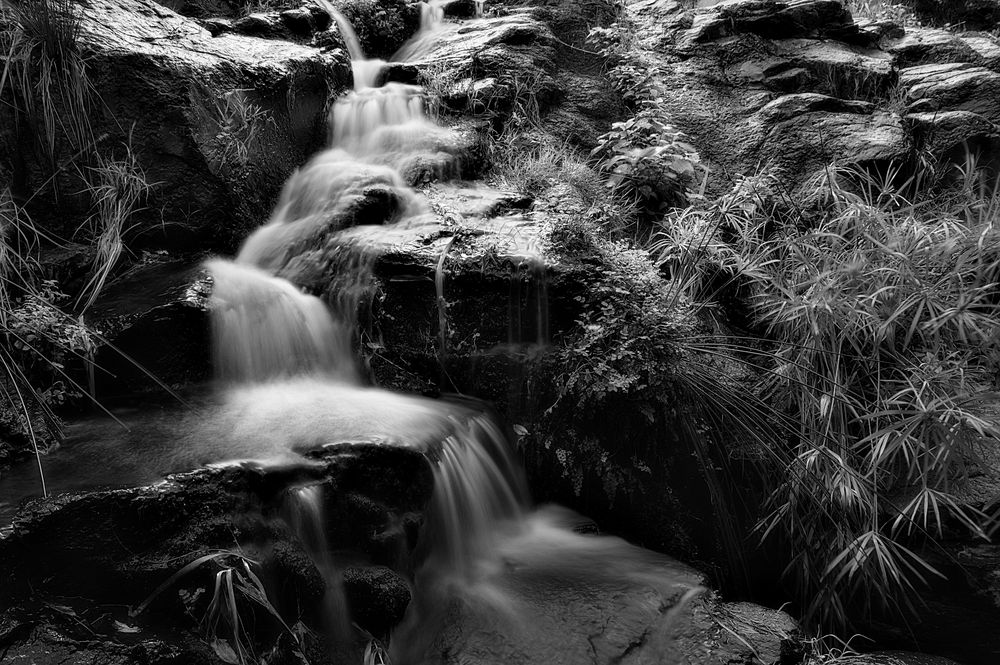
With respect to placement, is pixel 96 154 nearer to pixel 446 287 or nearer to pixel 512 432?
pixel 446 287

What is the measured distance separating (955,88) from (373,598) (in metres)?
5.65

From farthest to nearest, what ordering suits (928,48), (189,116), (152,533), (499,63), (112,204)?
(499,63), (928,48), (189,116), (112,204), (152,533)

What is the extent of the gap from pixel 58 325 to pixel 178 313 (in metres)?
0.50

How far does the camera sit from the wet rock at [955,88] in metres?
4.69

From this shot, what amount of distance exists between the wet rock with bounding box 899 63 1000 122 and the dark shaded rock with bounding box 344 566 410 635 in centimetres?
534

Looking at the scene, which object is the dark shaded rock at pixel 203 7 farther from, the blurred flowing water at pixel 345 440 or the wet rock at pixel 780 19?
the wet rock at pixel 780 19

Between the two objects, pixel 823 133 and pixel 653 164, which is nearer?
pixel 653 164

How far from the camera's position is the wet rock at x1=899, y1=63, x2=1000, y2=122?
4.69 m

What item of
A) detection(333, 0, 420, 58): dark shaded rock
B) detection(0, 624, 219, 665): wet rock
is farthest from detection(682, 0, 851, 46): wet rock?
detection(0, 624, 219, 665): wet rock

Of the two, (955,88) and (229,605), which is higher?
(955,88)

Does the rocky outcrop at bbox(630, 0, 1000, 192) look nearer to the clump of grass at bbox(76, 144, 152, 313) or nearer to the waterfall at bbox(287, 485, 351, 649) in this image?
the waterfall at bbox(287, 485, 351, 649)

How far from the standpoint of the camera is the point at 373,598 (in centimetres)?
234

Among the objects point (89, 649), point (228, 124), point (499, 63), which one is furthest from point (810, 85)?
point (89, 649)

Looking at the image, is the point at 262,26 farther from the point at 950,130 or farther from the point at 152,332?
the point at 950,130
